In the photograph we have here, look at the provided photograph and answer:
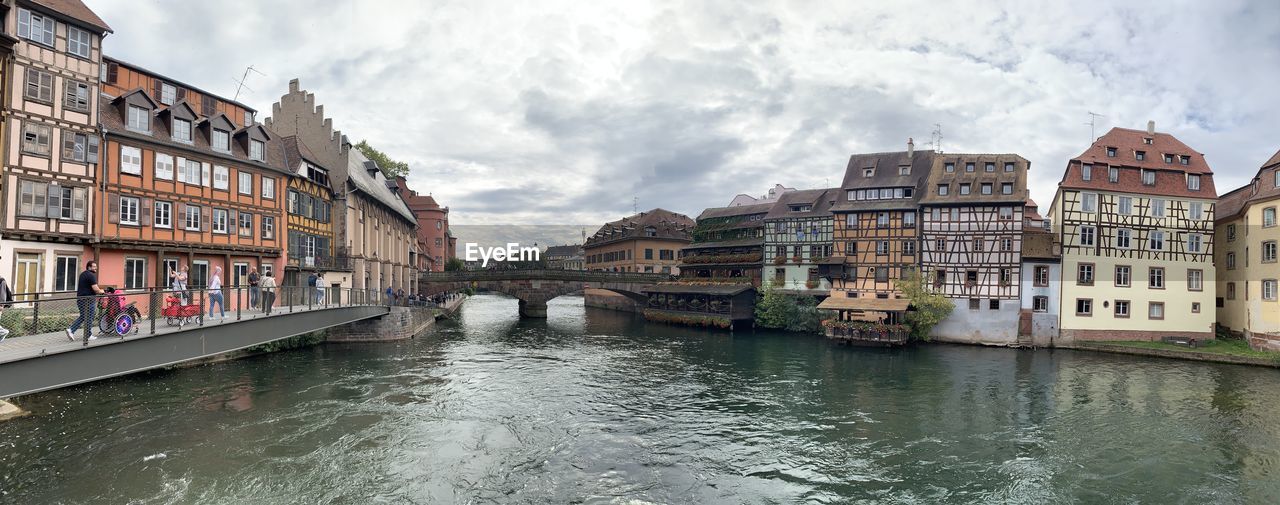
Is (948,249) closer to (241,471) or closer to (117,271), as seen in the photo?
(241,471)

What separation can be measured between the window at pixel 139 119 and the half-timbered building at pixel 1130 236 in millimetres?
52603

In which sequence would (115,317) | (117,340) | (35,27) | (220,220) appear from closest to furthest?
(117,340) < (115,317) < (35,27) < (220,220)

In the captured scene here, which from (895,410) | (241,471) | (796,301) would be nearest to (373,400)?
(241,471)

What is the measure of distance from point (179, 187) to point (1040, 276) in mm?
51459

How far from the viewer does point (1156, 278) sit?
134 ft

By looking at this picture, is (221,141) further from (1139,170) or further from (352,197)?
(1139,170)

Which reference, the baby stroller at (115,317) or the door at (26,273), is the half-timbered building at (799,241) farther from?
the door at (26,273)

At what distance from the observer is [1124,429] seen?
21391mm

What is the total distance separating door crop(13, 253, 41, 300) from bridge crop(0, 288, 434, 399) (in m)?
9.08

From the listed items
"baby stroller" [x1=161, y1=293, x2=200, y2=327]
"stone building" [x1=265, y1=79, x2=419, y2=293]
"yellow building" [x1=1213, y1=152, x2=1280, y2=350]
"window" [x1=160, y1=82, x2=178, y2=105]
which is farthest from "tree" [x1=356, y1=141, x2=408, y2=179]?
"yellow building" [x1=1213, y1=152, x2=1280, y2=350]

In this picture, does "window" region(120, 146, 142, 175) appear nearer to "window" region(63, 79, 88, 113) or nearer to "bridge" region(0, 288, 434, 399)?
"window" region(63, 79, 88, 113)

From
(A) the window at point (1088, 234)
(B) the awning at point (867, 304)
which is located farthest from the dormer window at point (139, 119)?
(A) the window at point (1088, 234)

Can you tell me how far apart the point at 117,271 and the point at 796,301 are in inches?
1687

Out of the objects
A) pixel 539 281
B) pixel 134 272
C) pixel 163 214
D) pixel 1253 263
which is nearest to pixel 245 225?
pixel 163 214
